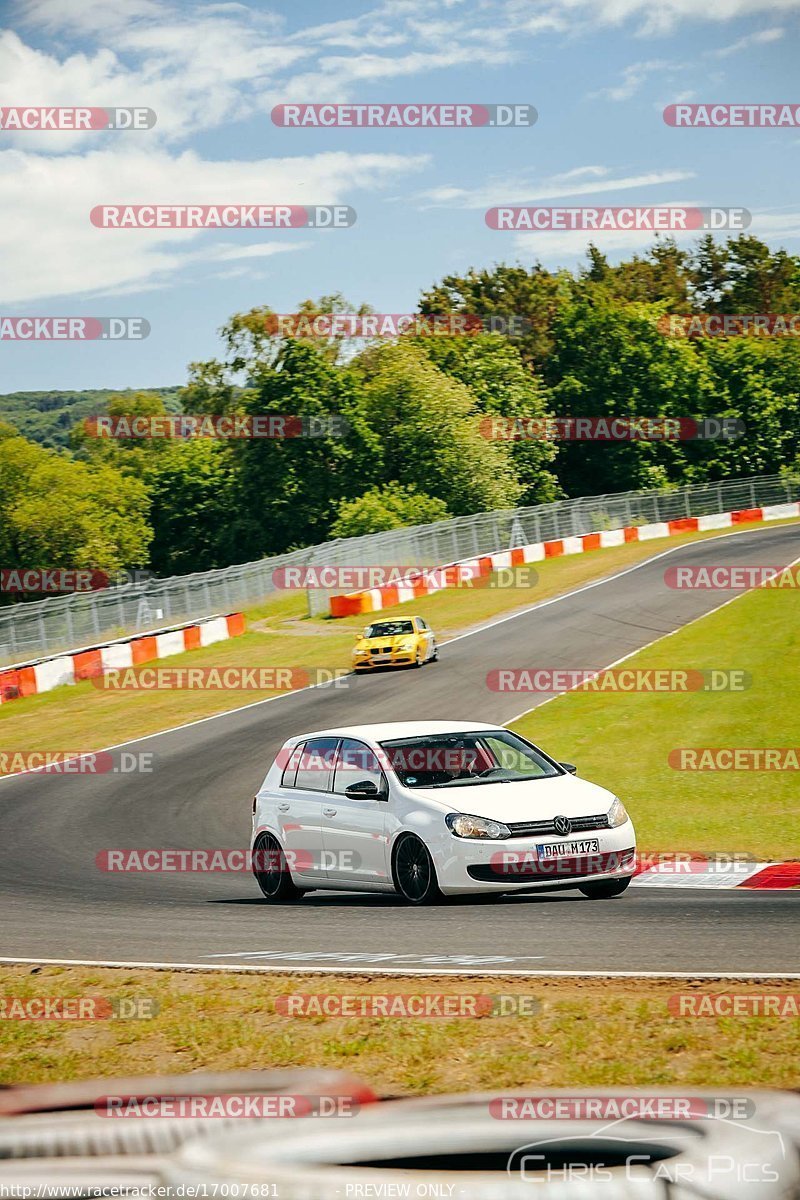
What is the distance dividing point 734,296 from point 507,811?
4916 inches

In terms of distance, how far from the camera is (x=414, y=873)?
36.9 ft

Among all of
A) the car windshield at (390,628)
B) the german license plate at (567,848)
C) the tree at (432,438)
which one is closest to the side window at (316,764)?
the german license plate at (567,848)

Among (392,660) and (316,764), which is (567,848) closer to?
(316,764)

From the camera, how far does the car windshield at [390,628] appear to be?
34.0 m

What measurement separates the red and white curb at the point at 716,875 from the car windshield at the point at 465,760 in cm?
164

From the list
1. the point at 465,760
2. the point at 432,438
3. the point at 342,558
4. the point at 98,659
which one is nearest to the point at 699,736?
the point at 465,760

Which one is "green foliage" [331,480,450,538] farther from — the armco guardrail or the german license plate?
the german license plate

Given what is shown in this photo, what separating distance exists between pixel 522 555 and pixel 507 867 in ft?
138

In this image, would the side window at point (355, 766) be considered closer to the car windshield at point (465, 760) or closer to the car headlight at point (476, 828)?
the car windshield at point (465, 760)

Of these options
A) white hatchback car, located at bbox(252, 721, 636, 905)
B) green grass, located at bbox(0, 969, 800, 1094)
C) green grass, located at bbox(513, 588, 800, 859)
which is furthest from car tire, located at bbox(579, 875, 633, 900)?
green grass, located at bbox(0, 969, 800, 1094)

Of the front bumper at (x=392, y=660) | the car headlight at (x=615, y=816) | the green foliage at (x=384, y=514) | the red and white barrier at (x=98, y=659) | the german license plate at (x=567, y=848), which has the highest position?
the green foliage at (x=384, y=514)

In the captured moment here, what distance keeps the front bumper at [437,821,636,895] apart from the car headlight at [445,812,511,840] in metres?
0.05

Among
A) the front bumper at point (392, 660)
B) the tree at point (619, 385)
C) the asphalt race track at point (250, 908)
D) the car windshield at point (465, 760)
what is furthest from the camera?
the tree at point (619, 385)

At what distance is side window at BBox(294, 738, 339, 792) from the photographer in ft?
40.5
